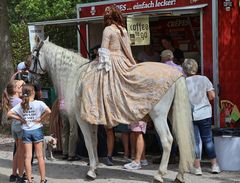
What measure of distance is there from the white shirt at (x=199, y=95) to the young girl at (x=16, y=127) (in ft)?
8.31

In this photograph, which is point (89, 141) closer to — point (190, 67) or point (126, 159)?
point (126, 159)

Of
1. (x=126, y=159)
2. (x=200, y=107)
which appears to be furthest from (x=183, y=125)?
(x=126, y=159)

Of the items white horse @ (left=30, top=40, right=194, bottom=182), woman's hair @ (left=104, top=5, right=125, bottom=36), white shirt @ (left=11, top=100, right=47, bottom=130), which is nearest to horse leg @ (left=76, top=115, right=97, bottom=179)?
white horse @ (left=30, top=40, right=194, bottom=182)

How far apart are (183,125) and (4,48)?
25.4ft

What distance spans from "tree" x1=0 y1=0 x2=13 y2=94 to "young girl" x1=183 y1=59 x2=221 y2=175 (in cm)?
705

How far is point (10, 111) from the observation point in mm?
7129

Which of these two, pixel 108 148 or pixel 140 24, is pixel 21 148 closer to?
pixel 108 148

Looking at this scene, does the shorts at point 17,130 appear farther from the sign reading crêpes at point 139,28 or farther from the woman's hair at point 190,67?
the sign reading crêpes at point 139,28

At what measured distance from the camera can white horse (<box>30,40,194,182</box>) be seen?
7277 mm

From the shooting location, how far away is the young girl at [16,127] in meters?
7.45

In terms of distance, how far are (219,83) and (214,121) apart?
0.65 metres

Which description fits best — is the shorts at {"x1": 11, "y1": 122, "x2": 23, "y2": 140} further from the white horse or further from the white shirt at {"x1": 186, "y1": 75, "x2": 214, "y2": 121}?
the white shirt at {"x1": 186, "y1": 75, "x2": 214, "y2": 121}

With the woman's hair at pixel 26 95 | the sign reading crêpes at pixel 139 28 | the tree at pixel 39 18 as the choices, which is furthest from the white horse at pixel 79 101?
the tree at pixel 39 18

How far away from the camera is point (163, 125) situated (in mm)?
7348
